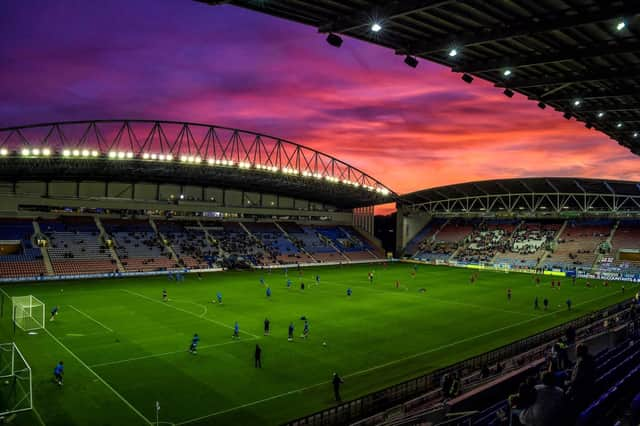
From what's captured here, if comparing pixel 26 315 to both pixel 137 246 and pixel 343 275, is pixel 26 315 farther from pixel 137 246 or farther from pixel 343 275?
pixel 343 275

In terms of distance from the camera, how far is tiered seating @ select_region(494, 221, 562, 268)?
7812 cm

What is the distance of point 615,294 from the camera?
4988 centimetres

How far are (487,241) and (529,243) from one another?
26.2ft

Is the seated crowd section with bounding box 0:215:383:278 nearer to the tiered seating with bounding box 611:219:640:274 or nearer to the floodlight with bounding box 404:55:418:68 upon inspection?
the tiered seating with bounding box 611:219:640:274

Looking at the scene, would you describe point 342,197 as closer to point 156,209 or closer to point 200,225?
point 200,225

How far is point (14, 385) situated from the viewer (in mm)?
19375

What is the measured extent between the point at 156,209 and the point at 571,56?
73.9 meters

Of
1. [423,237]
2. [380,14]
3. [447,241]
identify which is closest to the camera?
[380,14]

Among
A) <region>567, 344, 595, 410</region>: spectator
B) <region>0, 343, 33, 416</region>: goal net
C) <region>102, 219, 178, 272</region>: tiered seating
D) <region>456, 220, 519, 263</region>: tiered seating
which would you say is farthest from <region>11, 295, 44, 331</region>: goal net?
<region>456, 220, 519, 263</region>: tiered seating

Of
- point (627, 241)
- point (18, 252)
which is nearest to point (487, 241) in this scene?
point (627, 241)

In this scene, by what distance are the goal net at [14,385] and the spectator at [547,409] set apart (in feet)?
60.1

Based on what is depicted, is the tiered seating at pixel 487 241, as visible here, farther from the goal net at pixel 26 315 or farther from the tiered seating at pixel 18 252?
the goal net at pixel 26 315

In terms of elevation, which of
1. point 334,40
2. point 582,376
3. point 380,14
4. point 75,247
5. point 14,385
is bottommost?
point 14,385

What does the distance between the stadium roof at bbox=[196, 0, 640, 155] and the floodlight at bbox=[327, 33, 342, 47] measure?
25 mm
